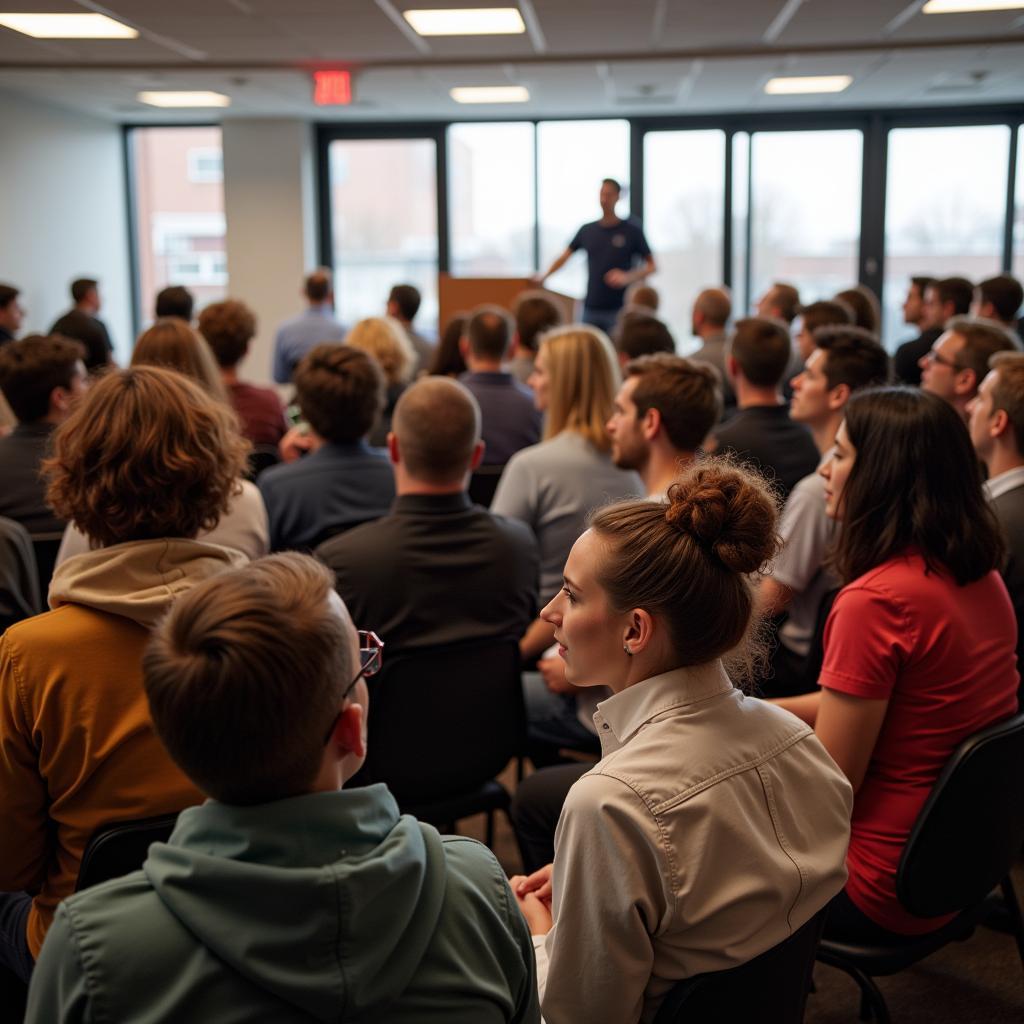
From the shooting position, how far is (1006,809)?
1630 millimetres

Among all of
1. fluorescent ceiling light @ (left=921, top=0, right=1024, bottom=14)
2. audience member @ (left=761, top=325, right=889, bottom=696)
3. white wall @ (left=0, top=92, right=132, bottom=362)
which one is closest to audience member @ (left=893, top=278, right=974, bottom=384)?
fluorescent ceiling light @ (left=921, top=0, right=1024, bottom=14)

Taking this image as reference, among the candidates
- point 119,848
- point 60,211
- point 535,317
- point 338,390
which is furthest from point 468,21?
point 119,848

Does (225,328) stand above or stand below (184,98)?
below

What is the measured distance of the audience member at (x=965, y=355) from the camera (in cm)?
330

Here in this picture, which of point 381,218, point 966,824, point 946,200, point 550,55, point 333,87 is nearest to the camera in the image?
point 966,824

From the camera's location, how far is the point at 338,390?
2859 millimetres

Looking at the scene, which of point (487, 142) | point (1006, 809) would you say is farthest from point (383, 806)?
point (487, 142)

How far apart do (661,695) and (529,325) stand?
153 inches

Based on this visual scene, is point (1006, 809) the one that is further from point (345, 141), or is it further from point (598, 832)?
point (345, 141)

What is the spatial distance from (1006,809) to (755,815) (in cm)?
67

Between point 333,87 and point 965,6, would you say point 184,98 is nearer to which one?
point 333,87

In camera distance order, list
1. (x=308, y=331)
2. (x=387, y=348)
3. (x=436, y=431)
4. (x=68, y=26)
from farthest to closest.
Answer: (x=308, y=331)
(x=68, y=26)
(x=387, y=348)
(x=436, y=431)

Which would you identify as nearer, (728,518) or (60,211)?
(728,518)

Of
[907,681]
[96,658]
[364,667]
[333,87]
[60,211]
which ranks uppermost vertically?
[333,87]
